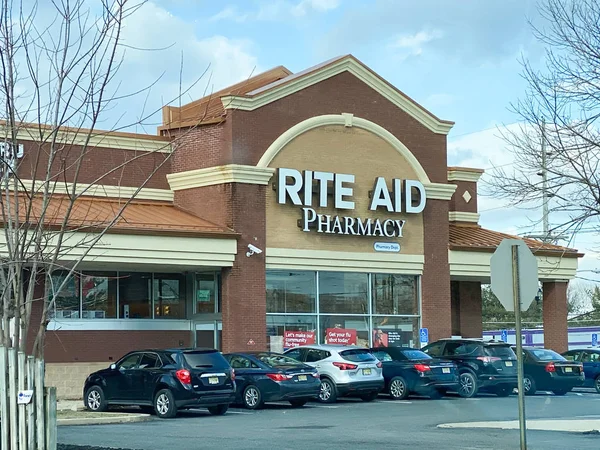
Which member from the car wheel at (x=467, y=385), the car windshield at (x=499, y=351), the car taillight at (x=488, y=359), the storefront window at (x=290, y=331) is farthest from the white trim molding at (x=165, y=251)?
the car windshield at (x=499, y=351)

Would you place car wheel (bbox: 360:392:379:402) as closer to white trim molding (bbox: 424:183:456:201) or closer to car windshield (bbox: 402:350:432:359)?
car windshield (bbox: 402:350:432:359)

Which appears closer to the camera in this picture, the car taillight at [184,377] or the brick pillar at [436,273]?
the car taillight at [184,377]

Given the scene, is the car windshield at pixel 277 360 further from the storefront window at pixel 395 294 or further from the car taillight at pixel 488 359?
the storefront window at pixel 395 294

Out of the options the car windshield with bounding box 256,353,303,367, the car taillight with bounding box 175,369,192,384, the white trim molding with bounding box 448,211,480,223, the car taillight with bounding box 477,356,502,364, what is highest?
the white trim molding with bounding box 448,211,480,223

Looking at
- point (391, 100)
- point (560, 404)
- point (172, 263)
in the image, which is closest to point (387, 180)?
point (391, 100)

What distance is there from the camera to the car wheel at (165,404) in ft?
75.4

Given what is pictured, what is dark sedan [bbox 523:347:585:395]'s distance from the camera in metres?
31.4

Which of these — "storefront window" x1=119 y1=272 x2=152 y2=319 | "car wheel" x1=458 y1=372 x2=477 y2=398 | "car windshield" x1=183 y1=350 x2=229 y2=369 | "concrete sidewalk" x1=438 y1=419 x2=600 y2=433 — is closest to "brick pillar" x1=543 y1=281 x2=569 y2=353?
"car wheel" x1=458 y1=372 x2=477 y2=398

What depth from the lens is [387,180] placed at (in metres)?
35.8

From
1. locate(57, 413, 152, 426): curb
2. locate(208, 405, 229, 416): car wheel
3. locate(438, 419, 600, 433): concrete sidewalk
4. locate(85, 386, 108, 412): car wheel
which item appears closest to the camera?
locate(438, 419, 600, 433): concrete sidewalk

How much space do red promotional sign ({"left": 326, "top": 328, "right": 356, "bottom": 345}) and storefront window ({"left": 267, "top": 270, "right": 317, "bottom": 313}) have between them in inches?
40.9

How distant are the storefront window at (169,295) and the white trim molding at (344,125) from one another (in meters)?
4.85

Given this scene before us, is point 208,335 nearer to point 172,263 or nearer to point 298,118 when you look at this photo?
point 172,263

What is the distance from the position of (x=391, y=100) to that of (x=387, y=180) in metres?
2.86
